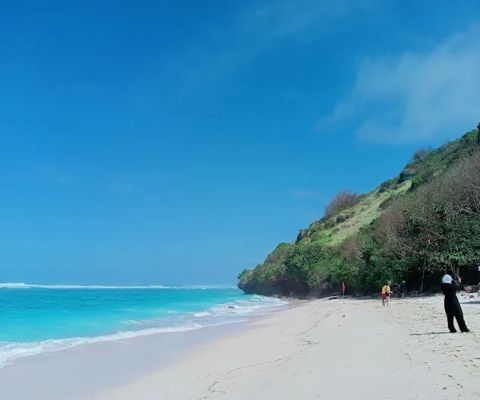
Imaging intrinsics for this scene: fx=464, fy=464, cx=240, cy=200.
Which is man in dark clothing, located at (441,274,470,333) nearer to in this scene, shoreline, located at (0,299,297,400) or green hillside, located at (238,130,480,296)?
shoreline, located at (0,299,297,400)

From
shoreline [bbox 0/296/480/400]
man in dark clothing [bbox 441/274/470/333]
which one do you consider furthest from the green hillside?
man in dark clothing [bbox 441/274/470/333]

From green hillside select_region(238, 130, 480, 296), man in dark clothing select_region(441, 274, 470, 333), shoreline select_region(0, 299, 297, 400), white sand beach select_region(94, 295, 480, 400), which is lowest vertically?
shoreline select_region(0, 299, 297, 400)

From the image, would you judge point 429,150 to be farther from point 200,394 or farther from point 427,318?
point 200,394

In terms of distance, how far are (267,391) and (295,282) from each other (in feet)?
165

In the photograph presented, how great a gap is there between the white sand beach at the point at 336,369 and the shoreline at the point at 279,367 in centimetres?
2

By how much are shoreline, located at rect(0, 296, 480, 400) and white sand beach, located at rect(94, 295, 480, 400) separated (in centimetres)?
2

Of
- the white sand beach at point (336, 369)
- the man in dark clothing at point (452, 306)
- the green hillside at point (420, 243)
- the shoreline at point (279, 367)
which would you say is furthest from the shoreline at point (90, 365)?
the green hillside at point (420, 243)

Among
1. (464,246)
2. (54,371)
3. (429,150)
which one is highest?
(429,150)

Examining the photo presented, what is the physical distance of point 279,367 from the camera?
915 centimetres

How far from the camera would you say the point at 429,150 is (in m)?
76.6

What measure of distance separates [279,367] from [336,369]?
1.33m

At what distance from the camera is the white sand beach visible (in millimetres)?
6781

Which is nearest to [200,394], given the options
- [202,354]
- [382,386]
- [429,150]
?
[382,386]

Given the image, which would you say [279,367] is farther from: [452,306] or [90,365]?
[90,365]
